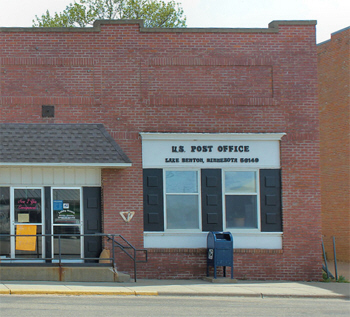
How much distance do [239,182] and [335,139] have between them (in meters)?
8.65

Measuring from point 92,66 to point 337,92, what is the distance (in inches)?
453

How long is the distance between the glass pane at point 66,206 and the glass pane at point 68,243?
19 centimetres

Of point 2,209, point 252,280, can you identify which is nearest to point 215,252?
point 252,280

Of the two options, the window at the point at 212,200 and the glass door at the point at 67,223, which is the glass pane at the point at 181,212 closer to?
the window at the point at 212,200

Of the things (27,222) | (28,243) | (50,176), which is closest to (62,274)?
(28,243)

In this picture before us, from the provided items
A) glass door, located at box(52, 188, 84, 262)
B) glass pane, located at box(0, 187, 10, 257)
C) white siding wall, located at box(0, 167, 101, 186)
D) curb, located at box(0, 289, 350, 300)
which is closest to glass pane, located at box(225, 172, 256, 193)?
white siding wall, located at box(0, 167, 101, 186)

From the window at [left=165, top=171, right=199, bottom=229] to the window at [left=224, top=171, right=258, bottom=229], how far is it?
36.1 inches

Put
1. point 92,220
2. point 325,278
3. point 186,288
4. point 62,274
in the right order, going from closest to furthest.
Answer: point 186,288
point 62,274
point 92,220
point 325,278

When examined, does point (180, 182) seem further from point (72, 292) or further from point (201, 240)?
point (72, 292)

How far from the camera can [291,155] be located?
16750 mm

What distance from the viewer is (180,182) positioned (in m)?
16.5

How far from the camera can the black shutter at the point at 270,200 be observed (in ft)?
54.5

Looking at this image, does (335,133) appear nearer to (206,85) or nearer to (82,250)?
(206,85)

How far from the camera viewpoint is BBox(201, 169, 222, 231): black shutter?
16.5 meters
